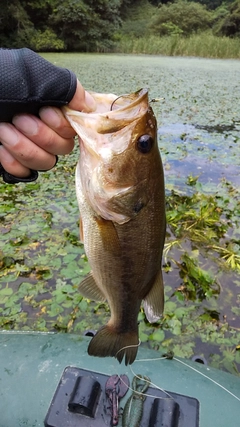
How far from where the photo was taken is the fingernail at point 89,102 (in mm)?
1338

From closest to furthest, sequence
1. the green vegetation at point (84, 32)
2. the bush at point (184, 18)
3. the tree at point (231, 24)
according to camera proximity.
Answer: the green vegetation at point (84, 32) < the tree at point (231, 24) < the bush at point (184, 18)

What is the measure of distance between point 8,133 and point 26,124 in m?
0.07

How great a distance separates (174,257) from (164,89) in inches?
351

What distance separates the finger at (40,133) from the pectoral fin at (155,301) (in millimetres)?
621

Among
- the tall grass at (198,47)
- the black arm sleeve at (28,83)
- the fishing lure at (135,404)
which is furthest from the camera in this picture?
the tall grass at (198,47)

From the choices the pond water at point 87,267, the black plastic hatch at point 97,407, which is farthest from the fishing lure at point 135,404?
the pond water at point 87,267

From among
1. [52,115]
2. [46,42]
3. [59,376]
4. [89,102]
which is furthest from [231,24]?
[59,376]

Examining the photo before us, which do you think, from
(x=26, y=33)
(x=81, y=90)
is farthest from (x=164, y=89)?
(x=26, y=33)

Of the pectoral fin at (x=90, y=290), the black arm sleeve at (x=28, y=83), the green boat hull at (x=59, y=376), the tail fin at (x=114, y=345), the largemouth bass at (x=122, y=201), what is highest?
the black arm sleeve at (x=28, y=83)

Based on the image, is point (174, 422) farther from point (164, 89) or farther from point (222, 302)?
point (164, 89)

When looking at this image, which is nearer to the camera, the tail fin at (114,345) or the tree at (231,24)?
the tail fin at (114,345)

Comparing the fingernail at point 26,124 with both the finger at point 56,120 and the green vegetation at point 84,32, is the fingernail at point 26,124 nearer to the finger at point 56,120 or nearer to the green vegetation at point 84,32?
the finger at point 56,120

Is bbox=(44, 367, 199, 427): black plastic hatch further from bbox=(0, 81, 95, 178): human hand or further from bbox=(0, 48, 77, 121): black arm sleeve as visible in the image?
bbox=(0, 48, 77, 121): black arm sleeve

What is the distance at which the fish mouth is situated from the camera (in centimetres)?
126
